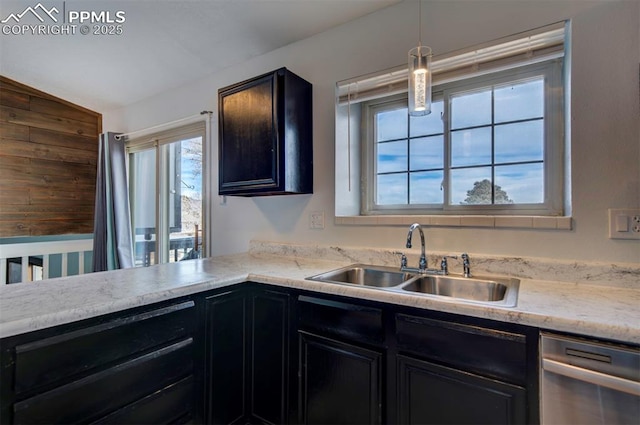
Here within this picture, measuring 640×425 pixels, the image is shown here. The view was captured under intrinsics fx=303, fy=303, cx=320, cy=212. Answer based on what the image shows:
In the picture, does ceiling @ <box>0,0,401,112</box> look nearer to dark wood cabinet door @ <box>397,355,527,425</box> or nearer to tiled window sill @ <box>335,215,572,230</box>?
tiled window sill @ <box>335,215,572,230</box>

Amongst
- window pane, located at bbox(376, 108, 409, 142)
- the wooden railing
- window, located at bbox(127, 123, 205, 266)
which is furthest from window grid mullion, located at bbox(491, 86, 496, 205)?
the wooden railing

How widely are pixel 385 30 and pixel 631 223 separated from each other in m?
1.55

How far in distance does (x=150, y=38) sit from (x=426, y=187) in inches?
89.1

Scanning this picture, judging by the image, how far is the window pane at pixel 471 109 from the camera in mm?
1702

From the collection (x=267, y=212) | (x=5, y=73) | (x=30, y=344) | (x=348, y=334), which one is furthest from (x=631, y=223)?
(x=5, y=73)

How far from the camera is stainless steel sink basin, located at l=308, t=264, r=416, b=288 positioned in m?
1.61

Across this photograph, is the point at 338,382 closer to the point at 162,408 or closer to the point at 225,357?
the point at 225,357

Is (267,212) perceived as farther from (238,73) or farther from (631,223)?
(631,223)

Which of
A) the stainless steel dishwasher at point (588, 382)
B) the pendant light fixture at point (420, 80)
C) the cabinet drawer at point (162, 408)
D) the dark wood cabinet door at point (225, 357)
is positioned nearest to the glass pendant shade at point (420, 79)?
the pendant light fixture at point (420, 80)

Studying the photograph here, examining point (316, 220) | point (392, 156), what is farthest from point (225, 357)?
point (392, 156)

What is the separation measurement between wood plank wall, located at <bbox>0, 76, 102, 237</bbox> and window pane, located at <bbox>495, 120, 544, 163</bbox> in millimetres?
4090

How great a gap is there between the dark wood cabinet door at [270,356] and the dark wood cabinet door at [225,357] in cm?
6

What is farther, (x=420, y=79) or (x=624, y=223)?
(x=420, y=79)

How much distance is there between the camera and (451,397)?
3.50 feet
